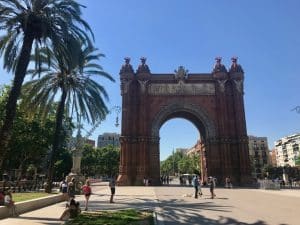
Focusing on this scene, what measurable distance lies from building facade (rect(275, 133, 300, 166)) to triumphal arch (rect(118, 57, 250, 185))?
88201 mm

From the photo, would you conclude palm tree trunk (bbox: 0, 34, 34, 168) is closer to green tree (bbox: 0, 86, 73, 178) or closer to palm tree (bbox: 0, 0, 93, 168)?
palm tree (bbox: 0, 0, 93, 168)

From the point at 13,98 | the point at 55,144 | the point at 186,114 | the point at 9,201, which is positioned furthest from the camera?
the point at 186,114

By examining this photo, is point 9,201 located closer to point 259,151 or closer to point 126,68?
point 126,68

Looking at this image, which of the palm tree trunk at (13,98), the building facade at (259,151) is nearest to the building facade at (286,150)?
the building facade at (259,151)

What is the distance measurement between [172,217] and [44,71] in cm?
1707

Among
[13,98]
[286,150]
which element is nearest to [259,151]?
[286,150]

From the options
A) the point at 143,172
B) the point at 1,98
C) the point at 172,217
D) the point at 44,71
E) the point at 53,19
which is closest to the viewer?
the point at 172,217

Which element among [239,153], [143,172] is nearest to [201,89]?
[239,153]

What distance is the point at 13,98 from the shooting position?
1425 centimetres

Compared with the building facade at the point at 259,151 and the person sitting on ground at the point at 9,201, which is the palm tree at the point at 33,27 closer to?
the person sitting on ground at the point at 9,201

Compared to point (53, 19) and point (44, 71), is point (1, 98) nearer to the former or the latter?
point (44, 71)

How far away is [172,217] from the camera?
12883 millimetres

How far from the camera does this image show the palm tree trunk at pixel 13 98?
44.0ft

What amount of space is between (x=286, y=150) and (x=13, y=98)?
13810cm
